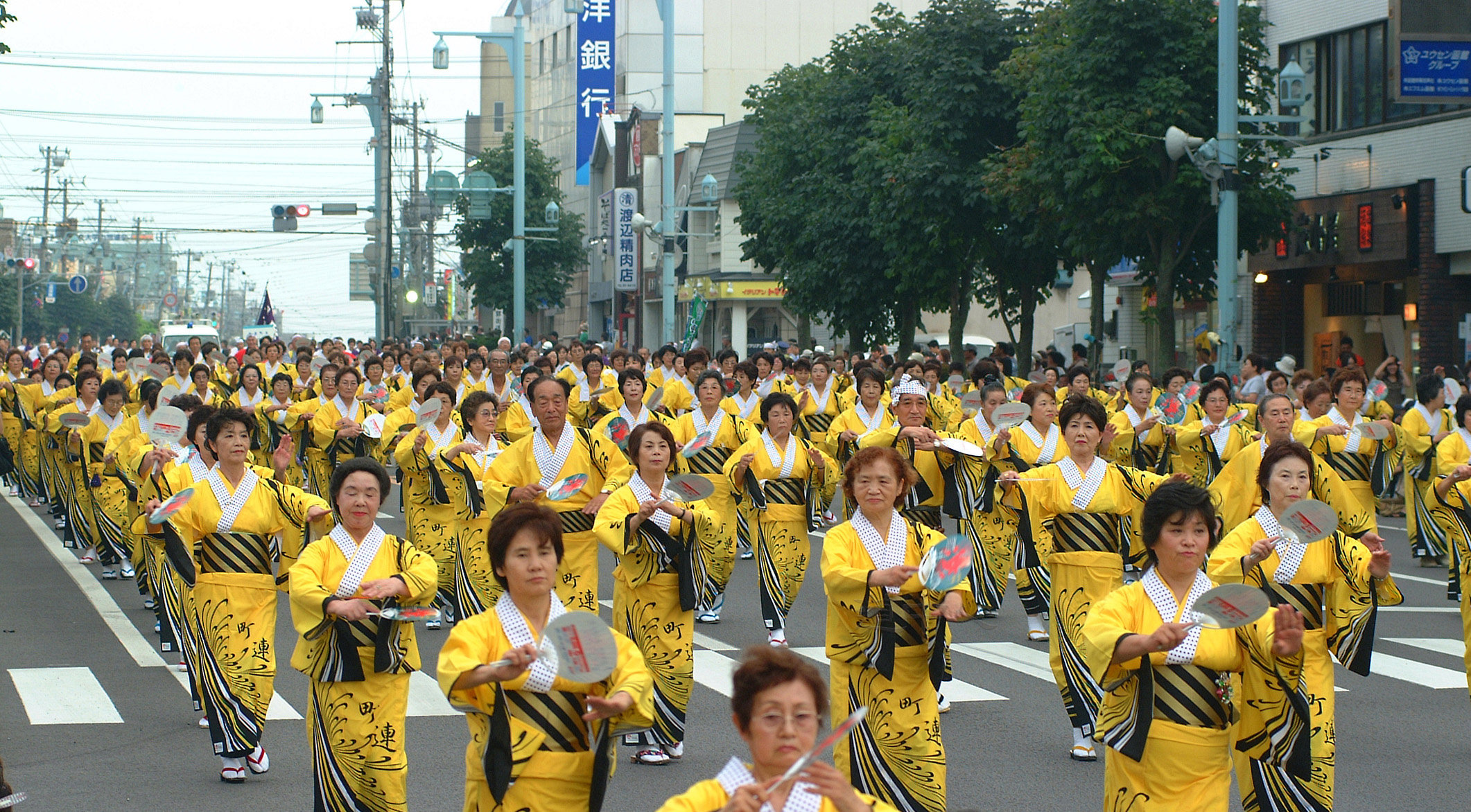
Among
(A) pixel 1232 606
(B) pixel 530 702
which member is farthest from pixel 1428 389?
(B) pixel 530 702

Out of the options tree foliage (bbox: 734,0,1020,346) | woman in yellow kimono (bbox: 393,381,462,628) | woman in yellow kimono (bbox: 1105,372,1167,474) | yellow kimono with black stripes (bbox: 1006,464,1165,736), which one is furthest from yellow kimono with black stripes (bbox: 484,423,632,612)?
tree foliage (bbox: 734,0,1020,346)

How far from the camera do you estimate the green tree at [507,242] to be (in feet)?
200

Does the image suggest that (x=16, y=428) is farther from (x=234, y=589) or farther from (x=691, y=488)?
(x=691, y=488)

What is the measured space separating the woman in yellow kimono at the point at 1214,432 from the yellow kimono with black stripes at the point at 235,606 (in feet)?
26.5

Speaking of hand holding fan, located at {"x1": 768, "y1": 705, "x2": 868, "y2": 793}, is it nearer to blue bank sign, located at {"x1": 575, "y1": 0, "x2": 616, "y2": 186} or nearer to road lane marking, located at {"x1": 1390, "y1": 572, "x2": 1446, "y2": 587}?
road lane marking, located at {"x1": 1390, "y1": 572, "x2": 1446, "y2": 587}

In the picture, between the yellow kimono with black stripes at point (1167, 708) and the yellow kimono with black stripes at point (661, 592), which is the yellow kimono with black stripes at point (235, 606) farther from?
the yellow kimono with black stripes at point (1167, 708)

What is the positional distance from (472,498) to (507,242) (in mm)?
51780

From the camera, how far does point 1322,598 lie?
6305mm

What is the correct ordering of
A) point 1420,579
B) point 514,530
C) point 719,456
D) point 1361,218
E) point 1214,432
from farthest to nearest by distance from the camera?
point 1361,218
point 1420,579
point 1214,432
point 719,456
point 514,530

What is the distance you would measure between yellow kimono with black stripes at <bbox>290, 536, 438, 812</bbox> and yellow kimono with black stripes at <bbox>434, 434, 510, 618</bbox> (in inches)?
149

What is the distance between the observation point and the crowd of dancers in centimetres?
493

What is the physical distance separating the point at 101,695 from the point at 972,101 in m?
20.9

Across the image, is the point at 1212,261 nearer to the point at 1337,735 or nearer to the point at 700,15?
the point at 1337,735

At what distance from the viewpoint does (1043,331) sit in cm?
5750
